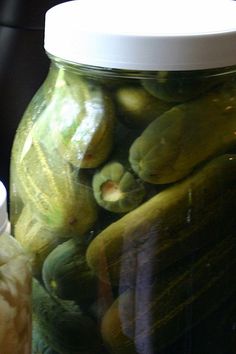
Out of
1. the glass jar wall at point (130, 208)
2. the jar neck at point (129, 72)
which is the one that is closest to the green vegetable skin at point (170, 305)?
the glass jar wall at point (130, 208)

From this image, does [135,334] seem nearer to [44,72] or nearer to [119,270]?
[119,270]

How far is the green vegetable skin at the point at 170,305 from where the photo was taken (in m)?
0.42

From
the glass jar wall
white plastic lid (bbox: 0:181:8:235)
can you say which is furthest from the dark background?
white plastic lid (bbox: 0:181:8:235)

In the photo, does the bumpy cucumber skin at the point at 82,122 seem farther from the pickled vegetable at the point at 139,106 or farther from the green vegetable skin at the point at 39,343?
the green vegetable skin at the point at 39,343

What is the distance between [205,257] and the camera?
424mm

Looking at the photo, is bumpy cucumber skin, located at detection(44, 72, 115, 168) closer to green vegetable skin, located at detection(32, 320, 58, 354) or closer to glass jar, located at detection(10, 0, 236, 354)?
glass jar, located at detection(10, 0, 236, 354)

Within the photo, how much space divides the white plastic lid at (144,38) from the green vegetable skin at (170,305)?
0.12m

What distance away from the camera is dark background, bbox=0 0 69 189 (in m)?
0.52

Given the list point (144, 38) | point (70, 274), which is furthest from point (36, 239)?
point (144, 38)

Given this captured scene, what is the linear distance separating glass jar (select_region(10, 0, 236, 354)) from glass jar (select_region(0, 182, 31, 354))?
0.12ft

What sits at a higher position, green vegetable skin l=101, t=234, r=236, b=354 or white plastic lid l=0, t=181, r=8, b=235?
white plastic lid l=0, t=181, r=8, b=235

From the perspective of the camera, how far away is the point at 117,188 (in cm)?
40

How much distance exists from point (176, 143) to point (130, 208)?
1.8 inches

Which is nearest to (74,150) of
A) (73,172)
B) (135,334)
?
(73,172)
